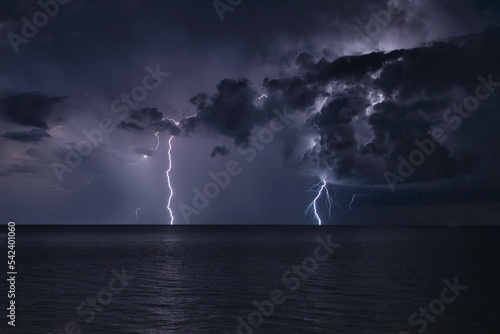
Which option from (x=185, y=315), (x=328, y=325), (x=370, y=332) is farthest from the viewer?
(x=185, y=315)

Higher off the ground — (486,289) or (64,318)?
(486,289)

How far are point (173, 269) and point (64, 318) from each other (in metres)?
22.1

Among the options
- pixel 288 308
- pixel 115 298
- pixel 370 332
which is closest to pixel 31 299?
pixel 115 298

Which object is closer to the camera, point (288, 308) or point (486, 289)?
point (288, 308)

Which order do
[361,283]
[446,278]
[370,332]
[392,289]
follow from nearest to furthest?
[370,332], [392,289], [361,283], [446,278]

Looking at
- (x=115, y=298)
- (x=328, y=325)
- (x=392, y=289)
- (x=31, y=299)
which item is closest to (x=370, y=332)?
(x=328, y=325)

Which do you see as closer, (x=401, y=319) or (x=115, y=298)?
(x=401, y=319)

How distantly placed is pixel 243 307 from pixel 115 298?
300 inches

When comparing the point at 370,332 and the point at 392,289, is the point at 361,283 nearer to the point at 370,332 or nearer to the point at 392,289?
the point at 392,289

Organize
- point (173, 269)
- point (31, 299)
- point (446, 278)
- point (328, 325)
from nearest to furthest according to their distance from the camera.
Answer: point (328, 325) → point (31, 299) → point (446, 278) → point (173, 269)

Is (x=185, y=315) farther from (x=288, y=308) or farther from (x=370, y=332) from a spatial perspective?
(x=370, y=332)

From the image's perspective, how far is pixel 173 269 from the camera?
144 feet

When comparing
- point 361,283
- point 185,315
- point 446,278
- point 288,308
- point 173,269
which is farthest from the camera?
point 173,269

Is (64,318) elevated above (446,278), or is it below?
below
